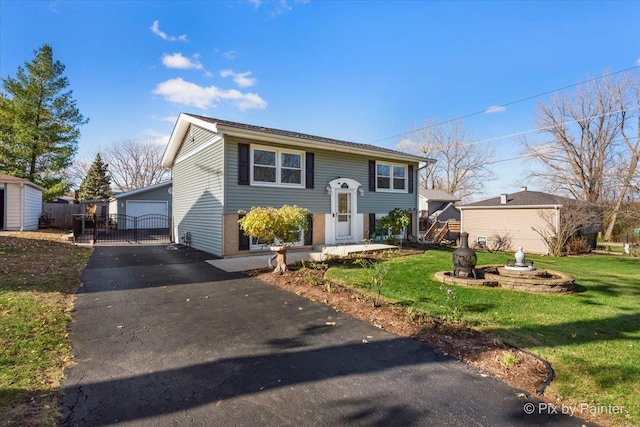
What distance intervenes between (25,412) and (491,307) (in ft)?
19.7

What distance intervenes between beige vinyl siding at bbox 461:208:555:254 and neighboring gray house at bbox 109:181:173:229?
67.4 ft

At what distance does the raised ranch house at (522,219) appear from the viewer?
1664 cm

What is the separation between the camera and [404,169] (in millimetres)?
15594

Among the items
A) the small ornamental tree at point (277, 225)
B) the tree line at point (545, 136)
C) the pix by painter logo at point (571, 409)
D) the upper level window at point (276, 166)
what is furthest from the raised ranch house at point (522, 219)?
the pix by painter logo at point (571, 409)

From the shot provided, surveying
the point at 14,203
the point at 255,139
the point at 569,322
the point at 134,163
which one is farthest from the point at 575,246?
the point at 134,163

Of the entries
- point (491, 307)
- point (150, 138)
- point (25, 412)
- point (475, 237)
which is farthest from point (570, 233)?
point (150, 138)

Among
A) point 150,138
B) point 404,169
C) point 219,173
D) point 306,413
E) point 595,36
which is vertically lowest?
point 306,413

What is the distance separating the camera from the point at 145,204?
23094 mm

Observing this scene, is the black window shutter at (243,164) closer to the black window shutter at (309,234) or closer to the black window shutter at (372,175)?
the black window shutter at (309,234)

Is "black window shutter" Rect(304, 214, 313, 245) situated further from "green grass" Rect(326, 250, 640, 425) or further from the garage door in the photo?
the garage door

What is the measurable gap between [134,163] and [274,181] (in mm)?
35352

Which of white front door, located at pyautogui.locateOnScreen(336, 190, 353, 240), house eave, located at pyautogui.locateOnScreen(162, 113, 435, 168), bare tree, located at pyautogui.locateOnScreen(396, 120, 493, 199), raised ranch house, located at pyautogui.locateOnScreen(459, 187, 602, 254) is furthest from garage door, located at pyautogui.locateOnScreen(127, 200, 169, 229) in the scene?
bare tree, located at pyautogui.locateOnScreen(396, 120, 493, 199)

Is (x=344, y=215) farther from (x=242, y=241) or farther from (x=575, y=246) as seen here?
(x=575, y=246)

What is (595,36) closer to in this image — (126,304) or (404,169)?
(404,169)
